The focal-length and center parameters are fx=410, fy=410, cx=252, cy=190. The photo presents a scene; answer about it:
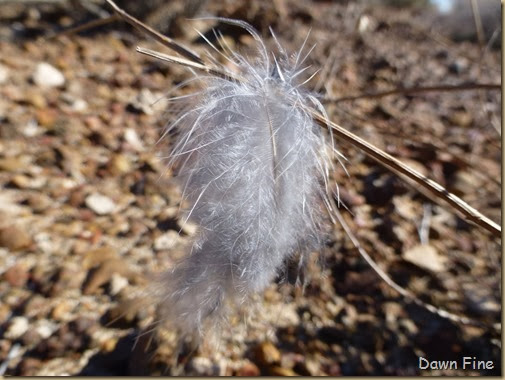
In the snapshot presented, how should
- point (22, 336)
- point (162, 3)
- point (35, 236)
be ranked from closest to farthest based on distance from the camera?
1. point (22, 336)
2. point (35, 236)
3. point (162, 3)

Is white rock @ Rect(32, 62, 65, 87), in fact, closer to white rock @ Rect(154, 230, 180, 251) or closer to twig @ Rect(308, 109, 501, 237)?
white rock @ Rect(154, 230, 180, 251)

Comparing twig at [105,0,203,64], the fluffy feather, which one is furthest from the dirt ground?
twig at [105,0,203,64]

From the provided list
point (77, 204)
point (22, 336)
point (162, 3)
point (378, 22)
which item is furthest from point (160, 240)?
point (378, 22)

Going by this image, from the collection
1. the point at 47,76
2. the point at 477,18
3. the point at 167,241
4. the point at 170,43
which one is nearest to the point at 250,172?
the point at 170,43

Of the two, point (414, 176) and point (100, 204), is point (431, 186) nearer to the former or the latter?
point (414, 176)

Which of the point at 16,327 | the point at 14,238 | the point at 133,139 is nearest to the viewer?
the point at 16,327

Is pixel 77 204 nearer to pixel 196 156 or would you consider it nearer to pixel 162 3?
pixel 196 156

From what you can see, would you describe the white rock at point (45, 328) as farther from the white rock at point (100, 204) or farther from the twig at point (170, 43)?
the twig at point (170, 43)
